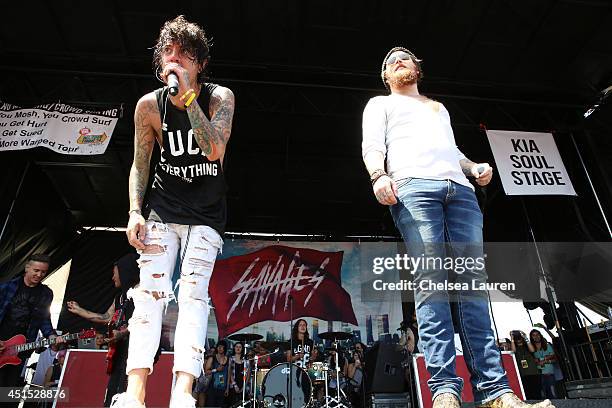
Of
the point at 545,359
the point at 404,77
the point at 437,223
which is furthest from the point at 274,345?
the point at 437,223

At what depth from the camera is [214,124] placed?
1.67 m

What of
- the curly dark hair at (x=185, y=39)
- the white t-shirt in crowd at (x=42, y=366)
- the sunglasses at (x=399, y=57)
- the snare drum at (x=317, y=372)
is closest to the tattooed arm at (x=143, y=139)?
the curly dark hair at (x=185, y=39)

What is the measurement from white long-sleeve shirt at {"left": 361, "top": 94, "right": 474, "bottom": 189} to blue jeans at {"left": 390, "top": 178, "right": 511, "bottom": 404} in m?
0.07

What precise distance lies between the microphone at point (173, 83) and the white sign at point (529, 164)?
4.87 meters

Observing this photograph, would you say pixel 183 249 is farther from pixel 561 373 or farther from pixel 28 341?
pixel 561 373

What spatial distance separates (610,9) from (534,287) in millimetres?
5443

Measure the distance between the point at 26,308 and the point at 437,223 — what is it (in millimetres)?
5835

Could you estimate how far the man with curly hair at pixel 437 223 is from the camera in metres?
1.48

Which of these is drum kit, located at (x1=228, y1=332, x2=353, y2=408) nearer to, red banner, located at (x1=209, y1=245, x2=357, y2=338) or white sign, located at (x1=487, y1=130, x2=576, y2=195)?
red banner, located at (x1=209, y1=245, x2=357, y2=338)

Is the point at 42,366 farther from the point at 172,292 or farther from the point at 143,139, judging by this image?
the point at 172,292

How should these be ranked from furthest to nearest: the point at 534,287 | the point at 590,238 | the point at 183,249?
the point at 534,287 < the point at 590,238 < the point at 183,249

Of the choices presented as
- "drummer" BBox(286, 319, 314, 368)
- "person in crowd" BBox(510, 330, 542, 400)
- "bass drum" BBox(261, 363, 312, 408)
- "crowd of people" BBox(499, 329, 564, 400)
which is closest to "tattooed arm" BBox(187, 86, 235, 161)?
"bass drum" BBox(261, 363, 312, 408)

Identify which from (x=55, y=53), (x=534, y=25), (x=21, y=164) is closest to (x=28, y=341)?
(x=21, y=164)

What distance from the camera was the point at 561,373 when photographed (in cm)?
784
